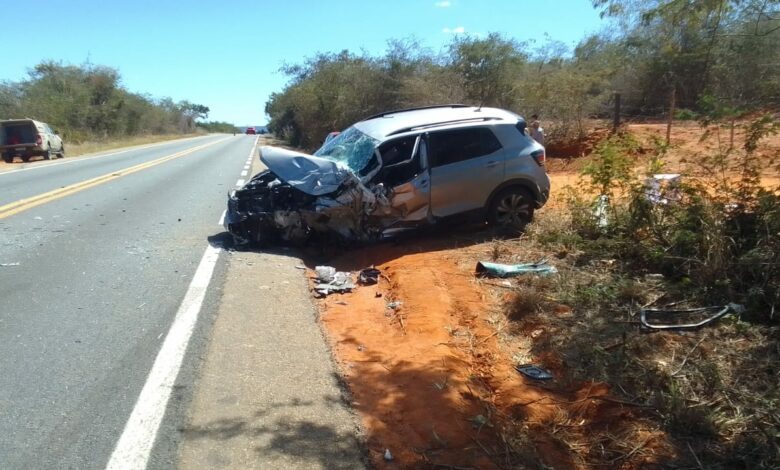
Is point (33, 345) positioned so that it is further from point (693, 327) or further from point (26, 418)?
point (693, 327)

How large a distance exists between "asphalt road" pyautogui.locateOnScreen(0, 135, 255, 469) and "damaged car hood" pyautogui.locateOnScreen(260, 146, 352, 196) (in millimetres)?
1532

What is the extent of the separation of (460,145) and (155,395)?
568 cm

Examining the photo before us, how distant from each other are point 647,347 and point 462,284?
230cm

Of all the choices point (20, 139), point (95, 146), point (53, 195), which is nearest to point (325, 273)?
point (53, 195)

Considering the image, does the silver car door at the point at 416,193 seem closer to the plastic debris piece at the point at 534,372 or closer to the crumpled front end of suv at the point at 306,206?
the crumpled front end of suv at the point at 306,206

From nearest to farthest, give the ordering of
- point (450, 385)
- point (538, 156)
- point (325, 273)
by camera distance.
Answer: point (450, 385) < point (325, 273) < point (538, 156)

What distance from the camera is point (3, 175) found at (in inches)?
643

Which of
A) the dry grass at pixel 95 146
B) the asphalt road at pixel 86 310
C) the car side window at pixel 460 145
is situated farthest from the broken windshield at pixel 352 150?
the dry grass at pixel 95 146

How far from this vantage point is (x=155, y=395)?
3.77 m

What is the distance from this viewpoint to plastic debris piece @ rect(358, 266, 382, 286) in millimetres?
6742

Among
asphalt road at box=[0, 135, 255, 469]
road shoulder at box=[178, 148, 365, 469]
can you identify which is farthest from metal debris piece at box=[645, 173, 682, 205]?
asphalt road at box=[0, 135, 255, 469]

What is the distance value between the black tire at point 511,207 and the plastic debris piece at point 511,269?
5.89 feet

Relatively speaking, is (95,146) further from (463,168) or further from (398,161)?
(463,168)

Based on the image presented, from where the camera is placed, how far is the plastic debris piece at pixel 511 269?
6527 millimetres
